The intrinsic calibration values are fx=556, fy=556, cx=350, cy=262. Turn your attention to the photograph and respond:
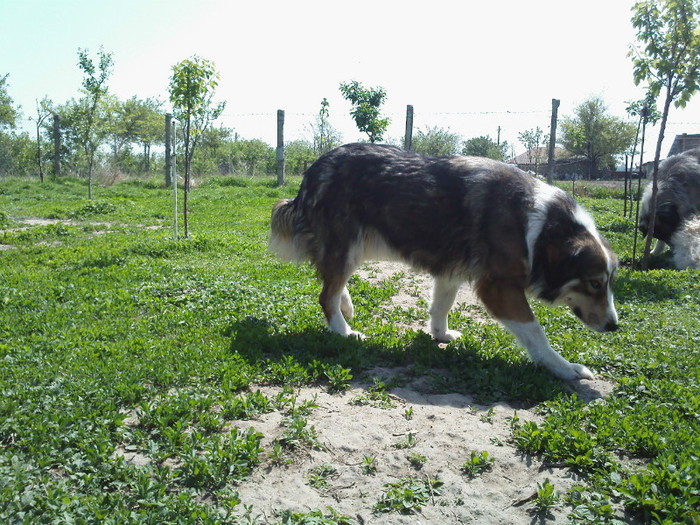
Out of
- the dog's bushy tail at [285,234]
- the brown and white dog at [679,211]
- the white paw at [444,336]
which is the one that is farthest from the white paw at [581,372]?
the brown and white dog at [679,211]

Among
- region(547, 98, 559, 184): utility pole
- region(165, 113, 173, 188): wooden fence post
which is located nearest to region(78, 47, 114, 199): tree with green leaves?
region(165, 113, 173, 188): wooden fence post

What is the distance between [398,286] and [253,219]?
677 cm

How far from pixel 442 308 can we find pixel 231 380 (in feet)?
7.06

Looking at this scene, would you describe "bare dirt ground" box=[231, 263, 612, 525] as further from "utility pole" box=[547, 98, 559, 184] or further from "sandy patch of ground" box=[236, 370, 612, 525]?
"utility pole" box=[547, 98, 559, 184]

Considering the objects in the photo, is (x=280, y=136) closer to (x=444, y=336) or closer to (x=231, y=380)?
(x=444, y=336)

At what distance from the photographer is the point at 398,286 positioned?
7277mm

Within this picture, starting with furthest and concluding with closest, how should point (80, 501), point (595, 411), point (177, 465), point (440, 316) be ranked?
point (440, 316), point (595, 411), point (177, 465), point (80, 501)

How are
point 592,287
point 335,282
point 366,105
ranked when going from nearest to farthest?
point 592,287
point 335,282
point 366,105

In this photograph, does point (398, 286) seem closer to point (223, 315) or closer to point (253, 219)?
point (223, 315)

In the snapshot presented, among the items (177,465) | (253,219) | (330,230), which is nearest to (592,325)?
(330,230)

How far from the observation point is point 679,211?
9.38m

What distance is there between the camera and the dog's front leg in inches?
171

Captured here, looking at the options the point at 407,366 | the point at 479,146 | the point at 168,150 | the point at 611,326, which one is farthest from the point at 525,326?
the point at 479,146

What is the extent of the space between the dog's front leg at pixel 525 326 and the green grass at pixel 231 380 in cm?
16
